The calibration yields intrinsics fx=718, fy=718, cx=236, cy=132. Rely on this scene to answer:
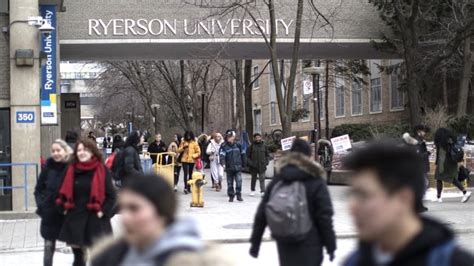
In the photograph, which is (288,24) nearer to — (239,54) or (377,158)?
(239,54)

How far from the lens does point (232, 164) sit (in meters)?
18.2

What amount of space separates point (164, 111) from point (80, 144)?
56.9 metres

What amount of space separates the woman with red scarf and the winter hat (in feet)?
14.7

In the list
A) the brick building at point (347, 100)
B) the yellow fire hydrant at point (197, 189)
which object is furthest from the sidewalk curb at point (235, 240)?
the brick building at point (347, 100)

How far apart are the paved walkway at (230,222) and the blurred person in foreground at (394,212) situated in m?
7.72

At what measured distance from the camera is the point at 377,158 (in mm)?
2465

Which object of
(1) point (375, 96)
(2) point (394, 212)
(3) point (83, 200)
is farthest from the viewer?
(1) point (375, 96)

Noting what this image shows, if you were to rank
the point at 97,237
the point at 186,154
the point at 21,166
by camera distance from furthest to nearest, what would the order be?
the point at 186,154 → the point at 21,166 → the point at 97,237

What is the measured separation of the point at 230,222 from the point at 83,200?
284 inches

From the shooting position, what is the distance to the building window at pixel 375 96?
41.1 m

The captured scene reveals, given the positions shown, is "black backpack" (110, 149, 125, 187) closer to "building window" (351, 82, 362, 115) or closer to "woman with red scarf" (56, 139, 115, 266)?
"woman with red scarf" (56, 139, 115, 266)

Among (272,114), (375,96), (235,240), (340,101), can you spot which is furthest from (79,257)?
(272,114)

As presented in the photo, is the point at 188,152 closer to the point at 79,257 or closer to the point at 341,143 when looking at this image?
the point at 341,143

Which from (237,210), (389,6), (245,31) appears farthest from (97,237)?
(389,6)
